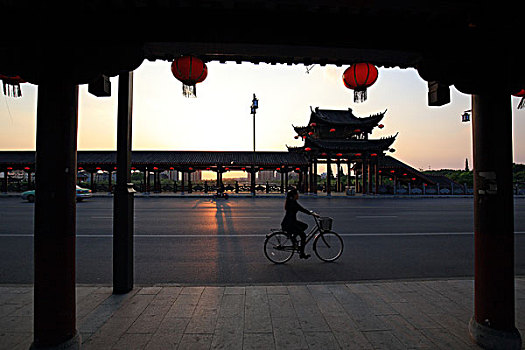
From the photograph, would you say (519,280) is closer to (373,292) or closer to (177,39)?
(373,292)

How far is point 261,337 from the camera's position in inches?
115

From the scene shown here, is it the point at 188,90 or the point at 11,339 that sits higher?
the point at 188,90

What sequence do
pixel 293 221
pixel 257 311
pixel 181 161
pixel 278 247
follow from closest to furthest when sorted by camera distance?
1. pixel 257 311
2. pixel 293 221
3. pixel 278 247
4. pixel 181 161

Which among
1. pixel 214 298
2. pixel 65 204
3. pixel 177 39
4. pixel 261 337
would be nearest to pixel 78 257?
pixel 214 298

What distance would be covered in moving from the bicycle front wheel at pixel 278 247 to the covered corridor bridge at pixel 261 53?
3.31m

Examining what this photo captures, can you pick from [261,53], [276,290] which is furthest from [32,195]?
[261,53]

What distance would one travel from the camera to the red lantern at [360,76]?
3.58 meters

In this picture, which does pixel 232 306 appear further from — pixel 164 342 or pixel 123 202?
pixel 123 202

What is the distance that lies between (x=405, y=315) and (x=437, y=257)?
3561 millimetres

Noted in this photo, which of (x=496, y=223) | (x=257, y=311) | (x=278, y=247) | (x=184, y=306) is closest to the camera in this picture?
(x=496, y=223)

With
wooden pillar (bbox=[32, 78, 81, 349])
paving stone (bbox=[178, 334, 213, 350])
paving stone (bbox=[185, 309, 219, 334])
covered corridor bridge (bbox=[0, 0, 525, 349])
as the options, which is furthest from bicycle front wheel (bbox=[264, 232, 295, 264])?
wooden pillar (bbox=[32, 78, 81, 349])

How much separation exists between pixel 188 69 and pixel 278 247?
148 inches

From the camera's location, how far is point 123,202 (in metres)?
4.02

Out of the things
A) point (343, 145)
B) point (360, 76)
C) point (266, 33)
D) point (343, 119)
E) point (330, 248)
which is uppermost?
point (343, 119)
